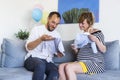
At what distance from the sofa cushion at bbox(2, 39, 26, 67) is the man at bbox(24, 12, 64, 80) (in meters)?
0.12

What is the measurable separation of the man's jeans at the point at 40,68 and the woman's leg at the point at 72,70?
0.38 feet

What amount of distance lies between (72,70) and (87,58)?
0.85 feet

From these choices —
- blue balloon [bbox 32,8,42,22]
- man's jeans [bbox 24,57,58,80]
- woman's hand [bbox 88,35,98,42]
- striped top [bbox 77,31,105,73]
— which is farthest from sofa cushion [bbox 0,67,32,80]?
blue balloon [bbox 32,8,42,22]

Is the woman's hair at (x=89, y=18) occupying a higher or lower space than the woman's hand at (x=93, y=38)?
higher

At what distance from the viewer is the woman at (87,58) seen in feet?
7.11

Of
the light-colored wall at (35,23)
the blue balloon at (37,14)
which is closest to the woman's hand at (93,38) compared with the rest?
the light-colored wall at (35,23)

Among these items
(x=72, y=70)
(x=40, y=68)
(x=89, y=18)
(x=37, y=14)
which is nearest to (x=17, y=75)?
(x=40, y=68)

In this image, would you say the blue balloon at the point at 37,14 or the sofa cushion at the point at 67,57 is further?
the blue balloon at the point at 37,14

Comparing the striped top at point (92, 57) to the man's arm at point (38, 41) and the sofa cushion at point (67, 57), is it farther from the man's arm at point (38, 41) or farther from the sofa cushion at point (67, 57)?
the man's arm at point (38, 41)

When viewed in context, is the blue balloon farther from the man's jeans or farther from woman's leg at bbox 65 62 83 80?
woman's leg at bbox 65 62 83 80

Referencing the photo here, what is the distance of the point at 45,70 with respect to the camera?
7.16 feet

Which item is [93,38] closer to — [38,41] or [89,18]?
[89,18]

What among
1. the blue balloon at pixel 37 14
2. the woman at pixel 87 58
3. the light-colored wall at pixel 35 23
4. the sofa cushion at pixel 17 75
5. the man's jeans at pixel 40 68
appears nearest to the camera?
the sofa cushion at pixel 17 75

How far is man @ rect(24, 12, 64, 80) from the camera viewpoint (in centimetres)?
219
